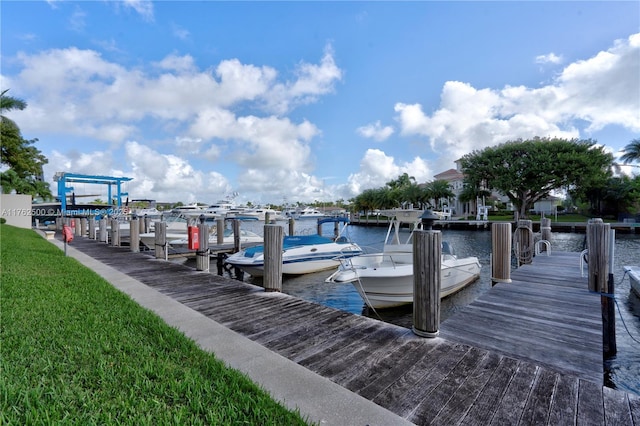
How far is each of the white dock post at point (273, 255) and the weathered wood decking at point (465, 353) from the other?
24 cm

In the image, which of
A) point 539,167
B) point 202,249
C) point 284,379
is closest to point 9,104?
point 202,249

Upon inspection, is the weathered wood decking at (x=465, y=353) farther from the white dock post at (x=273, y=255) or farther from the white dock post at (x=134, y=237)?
the white dock post at (x=134, y=237)

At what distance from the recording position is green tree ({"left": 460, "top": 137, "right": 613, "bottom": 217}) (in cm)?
3700

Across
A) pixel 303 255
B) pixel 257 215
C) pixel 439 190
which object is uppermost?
pixel 439 190

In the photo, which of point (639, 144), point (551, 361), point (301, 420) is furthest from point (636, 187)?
point (301, 420)

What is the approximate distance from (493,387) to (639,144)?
5720cm

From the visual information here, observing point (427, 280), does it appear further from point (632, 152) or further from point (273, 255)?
point (632, 152)

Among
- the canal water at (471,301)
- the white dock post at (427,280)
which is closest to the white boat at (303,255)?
the canal water at (471,301)

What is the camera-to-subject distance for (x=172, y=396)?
244 centimetres

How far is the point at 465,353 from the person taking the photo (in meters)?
3.45

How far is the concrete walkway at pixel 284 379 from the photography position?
7.75 ft

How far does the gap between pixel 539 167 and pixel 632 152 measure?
16.0m

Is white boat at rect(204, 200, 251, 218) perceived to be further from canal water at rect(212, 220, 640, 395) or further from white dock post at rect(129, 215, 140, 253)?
canal water at rect(212, 220, 640, 395)

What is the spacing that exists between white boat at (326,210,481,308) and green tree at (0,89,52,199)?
29.4m
